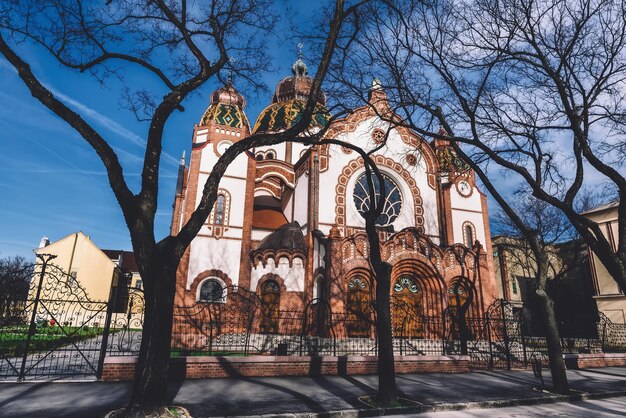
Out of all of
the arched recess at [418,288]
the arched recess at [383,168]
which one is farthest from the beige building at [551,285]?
the arched recess at [418,288]

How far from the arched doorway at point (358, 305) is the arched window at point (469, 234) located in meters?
8.24

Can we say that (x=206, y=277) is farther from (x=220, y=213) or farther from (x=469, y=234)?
(x=469, y=234)

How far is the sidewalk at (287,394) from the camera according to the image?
6.71 metres

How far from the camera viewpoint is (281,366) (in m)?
10.6

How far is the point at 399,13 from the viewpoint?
30.5 feet

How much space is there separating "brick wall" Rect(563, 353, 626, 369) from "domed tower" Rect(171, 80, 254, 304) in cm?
1435

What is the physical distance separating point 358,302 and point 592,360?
9187 millimetres

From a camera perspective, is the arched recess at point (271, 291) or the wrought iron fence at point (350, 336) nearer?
the wrought iron fence at point (350, 336)

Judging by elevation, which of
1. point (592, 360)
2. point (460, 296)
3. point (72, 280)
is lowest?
point (592, 360)

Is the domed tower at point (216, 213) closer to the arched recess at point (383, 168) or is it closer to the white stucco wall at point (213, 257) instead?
the white stucco wall at point (213, 257)

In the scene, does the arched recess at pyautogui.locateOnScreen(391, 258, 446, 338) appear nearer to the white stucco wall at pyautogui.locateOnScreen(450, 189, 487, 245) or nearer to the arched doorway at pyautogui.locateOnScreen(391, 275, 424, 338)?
the arched doorway at pyautogui.locateOnScreen(391, 275, 424, 338)

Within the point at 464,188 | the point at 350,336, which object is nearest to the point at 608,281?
the point at 464,188

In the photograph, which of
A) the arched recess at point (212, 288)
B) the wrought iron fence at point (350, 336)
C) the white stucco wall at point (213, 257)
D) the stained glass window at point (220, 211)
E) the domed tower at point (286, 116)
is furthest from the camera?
the domed tower at point (286, 116)

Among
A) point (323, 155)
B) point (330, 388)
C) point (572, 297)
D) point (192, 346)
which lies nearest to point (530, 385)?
point (330, 388)
